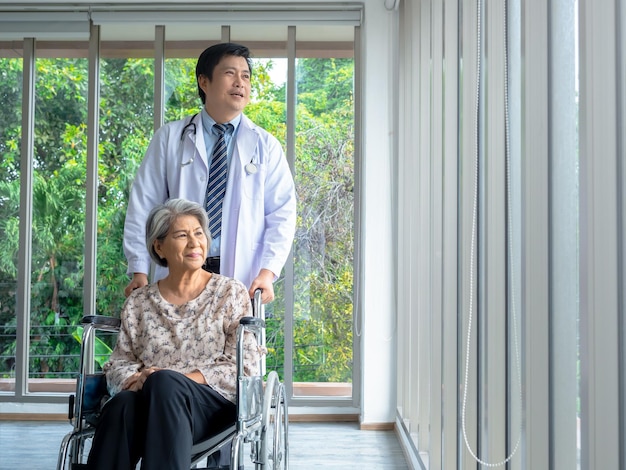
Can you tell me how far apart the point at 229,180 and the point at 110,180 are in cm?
206

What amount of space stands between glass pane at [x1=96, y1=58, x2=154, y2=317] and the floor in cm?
81

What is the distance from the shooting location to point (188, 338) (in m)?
2.44

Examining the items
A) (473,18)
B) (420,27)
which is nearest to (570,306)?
(473,18)

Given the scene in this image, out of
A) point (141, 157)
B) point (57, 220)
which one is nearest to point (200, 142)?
point (141, 157)

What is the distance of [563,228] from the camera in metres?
1.43

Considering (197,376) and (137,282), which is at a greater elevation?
(137,282)

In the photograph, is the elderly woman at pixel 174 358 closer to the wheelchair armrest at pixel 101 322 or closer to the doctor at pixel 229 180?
the wheelchair armrest at pixel 101 322

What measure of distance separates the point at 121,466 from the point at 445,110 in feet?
4.97

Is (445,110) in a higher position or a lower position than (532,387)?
higher

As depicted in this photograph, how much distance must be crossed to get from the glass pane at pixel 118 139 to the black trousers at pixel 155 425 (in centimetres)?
260

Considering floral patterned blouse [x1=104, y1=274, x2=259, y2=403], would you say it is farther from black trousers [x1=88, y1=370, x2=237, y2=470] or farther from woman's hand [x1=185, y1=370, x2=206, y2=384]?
black trousers [x1=88, y1=370, x2=237, y2=470]

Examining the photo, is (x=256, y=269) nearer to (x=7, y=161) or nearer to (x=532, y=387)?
(x=532, y=387)

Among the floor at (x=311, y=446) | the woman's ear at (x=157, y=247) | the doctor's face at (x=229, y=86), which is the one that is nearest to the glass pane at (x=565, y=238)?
the woman's ear at (x=157, y=247)

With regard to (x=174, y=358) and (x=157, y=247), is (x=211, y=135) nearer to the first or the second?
(x=157, y=247)
